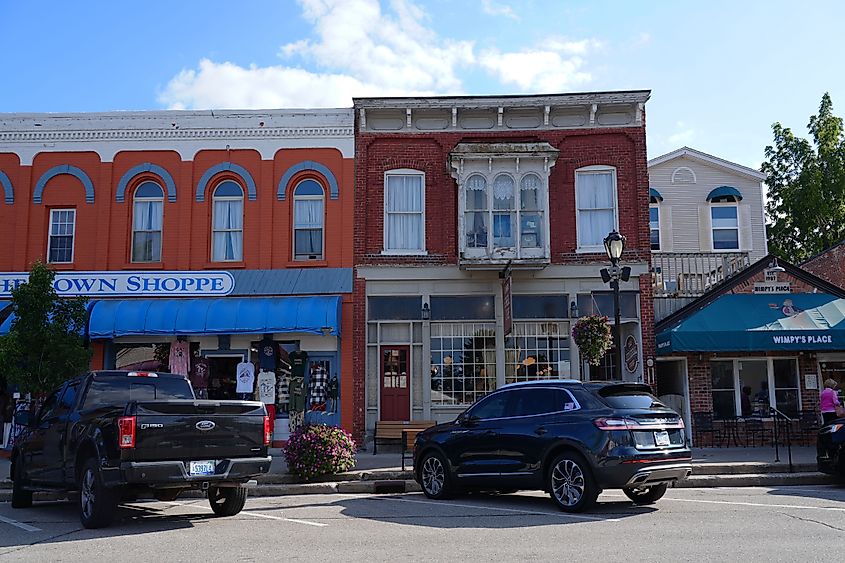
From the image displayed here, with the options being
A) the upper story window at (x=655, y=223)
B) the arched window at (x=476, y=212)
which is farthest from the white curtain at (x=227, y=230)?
the upper story window at (x=655, y=223)

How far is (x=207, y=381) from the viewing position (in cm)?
1998

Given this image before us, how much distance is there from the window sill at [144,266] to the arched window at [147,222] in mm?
191

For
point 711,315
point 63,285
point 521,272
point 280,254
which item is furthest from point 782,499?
point 63,285

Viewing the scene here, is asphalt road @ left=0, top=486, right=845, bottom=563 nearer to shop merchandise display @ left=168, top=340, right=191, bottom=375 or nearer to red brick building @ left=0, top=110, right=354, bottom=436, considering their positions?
shop merchandise display @ left=168, top=340, right=191, bottom=375

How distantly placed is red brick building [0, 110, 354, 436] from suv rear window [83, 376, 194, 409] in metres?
8.19

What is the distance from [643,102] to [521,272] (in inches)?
216

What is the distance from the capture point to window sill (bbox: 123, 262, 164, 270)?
66.9 feet

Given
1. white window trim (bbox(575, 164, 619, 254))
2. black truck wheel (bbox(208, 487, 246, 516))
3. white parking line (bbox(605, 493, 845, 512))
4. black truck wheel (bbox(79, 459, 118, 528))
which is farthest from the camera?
white window trim (bbox(575, 164, 619, 254))

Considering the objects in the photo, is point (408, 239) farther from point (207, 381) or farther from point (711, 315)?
point (711, 315)

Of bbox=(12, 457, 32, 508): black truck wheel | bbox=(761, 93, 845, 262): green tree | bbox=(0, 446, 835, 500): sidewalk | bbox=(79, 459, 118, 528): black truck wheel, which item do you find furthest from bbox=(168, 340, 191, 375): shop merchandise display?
bbox=(761, 93, 845, 262): green tree

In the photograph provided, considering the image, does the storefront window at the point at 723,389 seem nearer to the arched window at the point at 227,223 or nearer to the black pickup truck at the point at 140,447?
the arched window at the point at 227,223

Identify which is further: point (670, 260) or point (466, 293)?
point (670, 260)

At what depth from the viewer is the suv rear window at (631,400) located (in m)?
10.6

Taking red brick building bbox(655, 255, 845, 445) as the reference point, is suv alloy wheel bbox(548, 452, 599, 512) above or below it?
below
